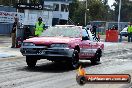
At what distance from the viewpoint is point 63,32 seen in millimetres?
15484


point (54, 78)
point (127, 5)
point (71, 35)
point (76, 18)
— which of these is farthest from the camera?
point (127, 5)

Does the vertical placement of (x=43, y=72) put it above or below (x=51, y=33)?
below

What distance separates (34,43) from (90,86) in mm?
3970

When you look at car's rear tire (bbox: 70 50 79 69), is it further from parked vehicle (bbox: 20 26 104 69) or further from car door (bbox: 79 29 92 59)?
car door (bbox: 79 29 92 59)

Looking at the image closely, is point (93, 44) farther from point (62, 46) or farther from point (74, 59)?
point (62, 46)

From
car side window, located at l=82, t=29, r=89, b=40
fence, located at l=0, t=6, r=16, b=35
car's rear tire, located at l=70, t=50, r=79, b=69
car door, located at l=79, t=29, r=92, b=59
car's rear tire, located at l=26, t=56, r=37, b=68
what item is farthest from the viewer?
fence, located at l=0, t=6, r=16, b=35

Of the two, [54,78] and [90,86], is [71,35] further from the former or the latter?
[90,86]

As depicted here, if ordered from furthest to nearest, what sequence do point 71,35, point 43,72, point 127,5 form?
Answer: point 127,5
point 71,35
point 43,72

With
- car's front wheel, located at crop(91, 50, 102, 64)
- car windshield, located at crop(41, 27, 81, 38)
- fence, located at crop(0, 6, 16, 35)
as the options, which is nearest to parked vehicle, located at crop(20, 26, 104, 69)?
car windshield, located at crop(41, 27, 81, 38)

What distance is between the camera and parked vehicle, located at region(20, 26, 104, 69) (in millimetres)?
13945

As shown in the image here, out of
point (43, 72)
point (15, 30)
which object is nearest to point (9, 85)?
point (43, 72)

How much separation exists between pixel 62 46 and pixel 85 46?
1.80m

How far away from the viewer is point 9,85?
34.3 feet

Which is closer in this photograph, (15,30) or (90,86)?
(90,86)
